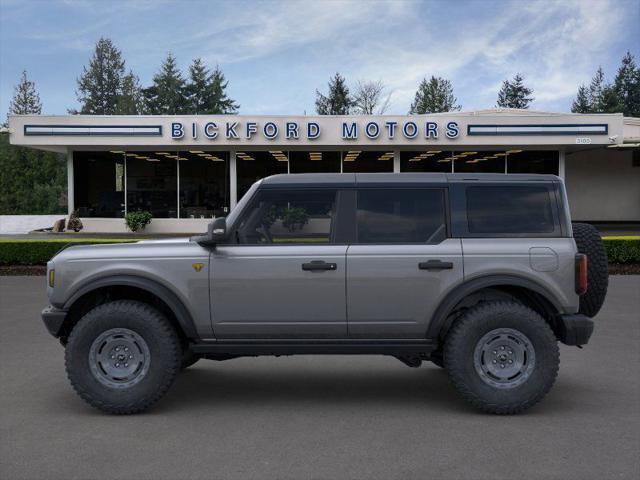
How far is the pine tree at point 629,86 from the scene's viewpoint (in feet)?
263

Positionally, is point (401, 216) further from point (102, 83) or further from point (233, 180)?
point (102, 83)

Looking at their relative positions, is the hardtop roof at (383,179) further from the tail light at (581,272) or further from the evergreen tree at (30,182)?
the evergreen tree at (30,182)

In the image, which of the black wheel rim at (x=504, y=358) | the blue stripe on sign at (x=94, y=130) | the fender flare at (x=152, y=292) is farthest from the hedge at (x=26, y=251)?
the black wheel rim at (x=504, y=358)

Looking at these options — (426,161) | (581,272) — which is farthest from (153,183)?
(581,272)

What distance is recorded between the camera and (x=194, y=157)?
98.5 ft

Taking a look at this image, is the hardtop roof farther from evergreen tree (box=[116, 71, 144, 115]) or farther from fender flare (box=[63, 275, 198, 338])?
evergreen tree (box=[116, 71, 144, 115])

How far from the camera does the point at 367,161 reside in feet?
100

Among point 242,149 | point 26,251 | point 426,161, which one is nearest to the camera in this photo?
point 26,251

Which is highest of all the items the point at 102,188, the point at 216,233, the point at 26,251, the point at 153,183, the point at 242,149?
the point at 242,149

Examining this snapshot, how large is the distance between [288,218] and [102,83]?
86762 millimetres

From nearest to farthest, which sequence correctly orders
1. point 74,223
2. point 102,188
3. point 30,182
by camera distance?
point 74,223, point 102,188, point 30,182

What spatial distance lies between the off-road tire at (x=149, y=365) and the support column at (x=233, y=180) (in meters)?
24.2

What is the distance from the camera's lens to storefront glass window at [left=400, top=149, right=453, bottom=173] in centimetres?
3000

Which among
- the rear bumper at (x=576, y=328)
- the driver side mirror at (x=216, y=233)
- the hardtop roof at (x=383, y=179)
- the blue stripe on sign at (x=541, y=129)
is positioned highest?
the blue stripe on sign at (x=541, y=129)
